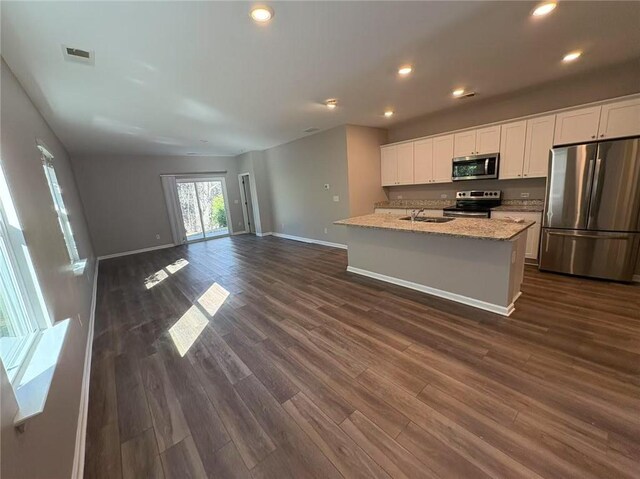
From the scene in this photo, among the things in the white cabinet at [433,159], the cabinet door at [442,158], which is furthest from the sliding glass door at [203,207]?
the cabinet door at [442,158]

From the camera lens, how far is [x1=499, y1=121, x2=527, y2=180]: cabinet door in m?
3.94

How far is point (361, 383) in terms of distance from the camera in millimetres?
1944

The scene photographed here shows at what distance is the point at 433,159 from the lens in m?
4.96

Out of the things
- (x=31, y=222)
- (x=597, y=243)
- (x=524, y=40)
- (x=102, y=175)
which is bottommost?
(x=597, y=243)

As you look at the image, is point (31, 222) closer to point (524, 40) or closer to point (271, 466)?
point (271, 466)

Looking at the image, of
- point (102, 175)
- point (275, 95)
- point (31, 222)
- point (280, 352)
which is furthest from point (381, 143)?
point (102, 175)

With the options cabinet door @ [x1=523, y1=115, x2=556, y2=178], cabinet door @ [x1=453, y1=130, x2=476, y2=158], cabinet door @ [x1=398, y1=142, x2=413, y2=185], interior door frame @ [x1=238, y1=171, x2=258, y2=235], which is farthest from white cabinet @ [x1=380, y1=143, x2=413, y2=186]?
interior door frame @ [x1=238, y1=171, x2=258, y2=235]

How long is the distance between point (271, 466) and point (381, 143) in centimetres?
587

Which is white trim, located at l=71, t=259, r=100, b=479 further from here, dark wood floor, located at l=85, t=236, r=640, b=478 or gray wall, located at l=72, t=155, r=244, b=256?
gray wall, located at l=72, t=155, r=244, b=256

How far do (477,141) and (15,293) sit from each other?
5.65 meters

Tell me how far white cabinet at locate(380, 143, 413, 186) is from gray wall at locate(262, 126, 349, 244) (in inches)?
41.9

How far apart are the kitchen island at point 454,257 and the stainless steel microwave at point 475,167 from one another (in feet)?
5.19

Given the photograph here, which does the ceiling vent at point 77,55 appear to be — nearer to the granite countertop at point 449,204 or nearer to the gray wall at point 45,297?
the gray wall at point 45,297

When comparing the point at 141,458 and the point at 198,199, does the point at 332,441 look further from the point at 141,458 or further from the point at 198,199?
the point at 198,199
